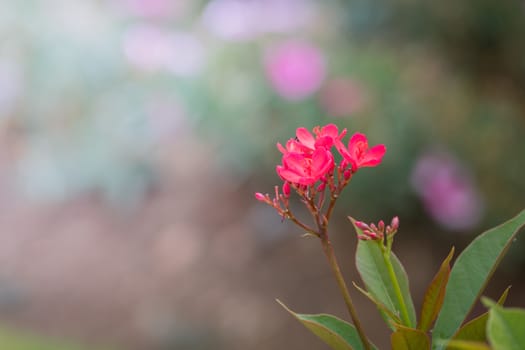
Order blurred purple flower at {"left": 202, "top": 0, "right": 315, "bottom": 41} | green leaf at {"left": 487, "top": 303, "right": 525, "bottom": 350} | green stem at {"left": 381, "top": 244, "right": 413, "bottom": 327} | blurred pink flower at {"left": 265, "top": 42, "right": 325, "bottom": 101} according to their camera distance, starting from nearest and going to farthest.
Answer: green leaf at {"left": 487, "top": 303, "right": 525, "bottom": 350}
green stem at {"left": 381, "top": 244, "right": 413, "bottom": 327}
blurred pink flower at {"left": 265, "top": 42, "right": 325, "bottom": 101}
blurred purple flower at {"left": 202, "top": 0, "right": 315, "bottom": 41}

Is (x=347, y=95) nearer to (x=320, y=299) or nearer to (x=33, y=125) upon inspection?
(x=320, y=299)

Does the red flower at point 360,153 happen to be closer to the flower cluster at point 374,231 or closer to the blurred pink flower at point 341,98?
the flower cluster at point 374,231

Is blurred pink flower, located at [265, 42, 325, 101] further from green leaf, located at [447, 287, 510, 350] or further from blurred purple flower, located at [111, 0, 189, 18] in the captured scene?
green leaf, located at [447, 287, 510, 350]

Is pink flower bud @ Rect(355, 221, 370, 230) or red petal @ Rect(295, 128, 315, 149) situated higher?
red petal @ Rect(295, 128, 315, 149)

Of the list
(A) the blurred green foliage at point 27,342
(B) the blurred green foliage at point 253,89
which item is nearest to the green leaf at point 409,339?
(A) the blurred green foliage at point 27,342

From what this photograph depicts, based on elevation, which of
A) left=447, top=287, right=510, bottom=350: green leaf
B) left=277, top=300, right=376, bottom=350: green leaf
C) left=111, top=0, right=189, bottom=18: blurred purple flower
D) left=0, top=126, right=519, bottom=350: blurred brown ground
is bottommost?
left=0, top=126, right=519, bottom=350: blurred brown ground

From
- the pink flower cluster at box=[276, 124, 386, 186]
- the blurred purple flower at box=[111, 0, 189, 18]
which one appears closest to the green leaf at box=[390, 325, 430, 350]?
A: the pink flower cluster at box=[276, 124, 386, 186]
